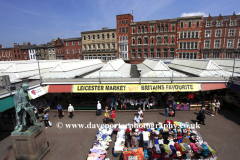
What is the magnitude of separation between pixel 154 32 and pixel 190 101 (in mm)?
31956

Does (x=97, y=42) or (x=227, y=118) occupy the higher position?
(x=97, y=42)

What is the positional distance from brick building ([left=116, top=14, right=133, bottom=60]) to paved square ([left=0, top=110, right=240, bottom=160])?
33.9 meters

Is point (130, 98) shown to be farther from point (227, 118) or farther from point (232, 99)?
point (232, 99)

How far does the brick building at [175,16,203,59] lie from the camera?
40.1 meters

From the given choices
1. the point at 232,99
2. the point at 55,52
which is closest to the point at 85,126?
the point at 232,99

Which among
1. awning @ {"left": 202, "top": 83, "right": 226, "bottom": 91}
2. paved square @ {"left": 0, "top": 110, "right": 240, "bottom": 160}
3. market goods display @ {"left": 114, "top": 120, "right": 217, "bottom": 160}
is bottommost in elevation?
paved square @ {"left": 0, "top": 110, "right": 240, "bottom": 160}

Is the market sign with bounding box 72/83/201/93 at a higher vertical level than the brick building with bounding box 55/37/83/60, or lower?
lower

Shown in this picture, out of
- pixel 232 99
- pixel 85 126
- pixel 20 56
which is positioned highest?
pixel 20 56

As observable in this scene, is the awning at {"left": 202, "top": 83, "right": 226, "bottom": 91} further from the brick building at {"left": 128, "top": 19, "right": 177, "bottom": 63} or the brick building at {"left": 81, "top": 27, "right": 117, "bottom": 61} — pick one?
the brick building at {"left": 81, "top": 27, "right": 117, "bottom": 61}

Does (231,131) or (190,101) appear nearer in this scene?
(231,131)

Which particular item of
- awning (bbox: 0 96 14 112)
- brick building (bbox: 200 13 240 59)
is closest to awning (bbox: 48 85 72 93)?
awning (bbox: 0 96 14 112)

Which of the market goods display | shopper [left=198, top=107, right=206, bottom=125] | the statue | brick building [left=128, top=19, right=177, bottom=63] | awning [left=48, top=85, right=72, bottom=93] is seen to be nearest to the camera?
the statue

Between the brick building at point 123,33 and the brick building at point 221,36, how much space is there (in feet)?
76.1

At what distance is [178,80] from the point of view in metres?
15.0
